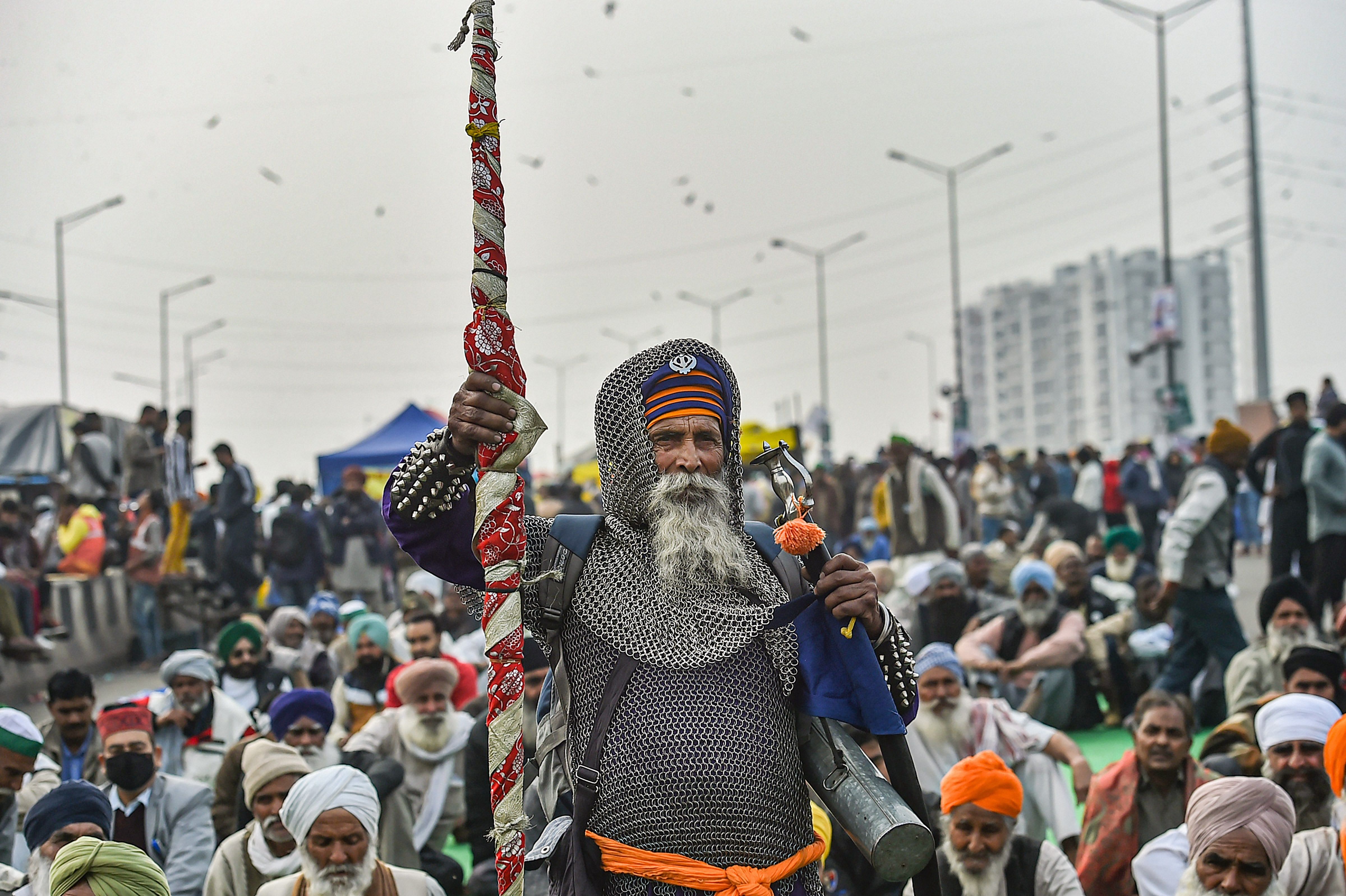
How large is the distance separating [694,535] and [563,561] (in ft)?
1.06

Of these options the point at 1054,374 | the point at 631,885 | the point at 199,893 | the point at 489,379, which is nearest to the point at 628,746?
the point at 631,885

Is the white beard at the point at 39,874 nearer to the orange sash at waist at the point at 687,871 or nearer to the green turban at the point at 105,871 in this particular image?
the green turban at the point at 105,871

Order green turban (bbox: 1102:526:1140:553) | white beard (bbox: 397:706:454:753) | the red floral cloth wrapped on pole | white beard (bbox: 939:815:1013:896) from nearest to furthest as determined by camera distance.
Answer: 1. the red floral cloth wrapped on pole
2. white beard (bbox: 939:815:1013:896)
3. white beard (bbox: 397:706:454:753)
4. green turban (bbox: 1102:526:1140:553)

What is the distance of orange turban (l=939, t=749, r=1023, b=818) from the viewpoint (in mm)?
5148

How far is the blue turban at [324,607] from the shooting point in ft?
36.4

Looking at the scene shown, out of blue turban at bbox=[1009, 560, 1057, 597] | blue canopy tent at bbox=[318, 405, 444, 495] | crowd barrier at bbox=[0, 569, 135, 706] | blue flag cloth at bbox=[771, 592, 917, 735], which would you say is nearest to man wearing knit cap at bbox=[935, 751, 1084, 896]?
blue flag cloth at bbox=[771, 592, 917, 735]

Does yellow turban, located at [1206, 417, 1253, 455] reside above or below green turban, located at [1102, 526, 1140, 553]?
above

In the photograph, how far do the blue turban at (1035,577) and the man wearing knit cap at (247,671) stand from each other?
536 cm

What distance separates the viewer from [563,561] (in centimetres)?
309

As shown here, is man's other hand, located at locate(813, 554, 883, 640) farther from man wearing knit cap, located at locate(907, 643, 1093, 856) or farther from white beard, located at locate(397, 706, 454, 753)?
white beard, located at locate(397, 706, 454, 753)

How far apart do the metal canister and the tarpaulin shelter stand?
18924mm

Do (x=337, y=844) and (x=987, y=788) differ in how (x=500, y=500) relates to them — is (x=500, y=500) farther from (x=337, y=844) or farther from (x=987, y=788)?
(x=987, y=788)

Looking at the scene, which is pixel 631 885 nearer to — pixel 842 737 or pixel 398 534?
pixel 842 737

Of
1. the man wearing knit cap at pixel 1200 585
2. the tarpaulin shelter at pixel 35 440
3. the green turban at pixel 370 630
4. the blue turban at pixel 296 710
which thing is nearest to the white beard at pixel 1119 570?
the man wearing knit cap at pixel 1200 585
